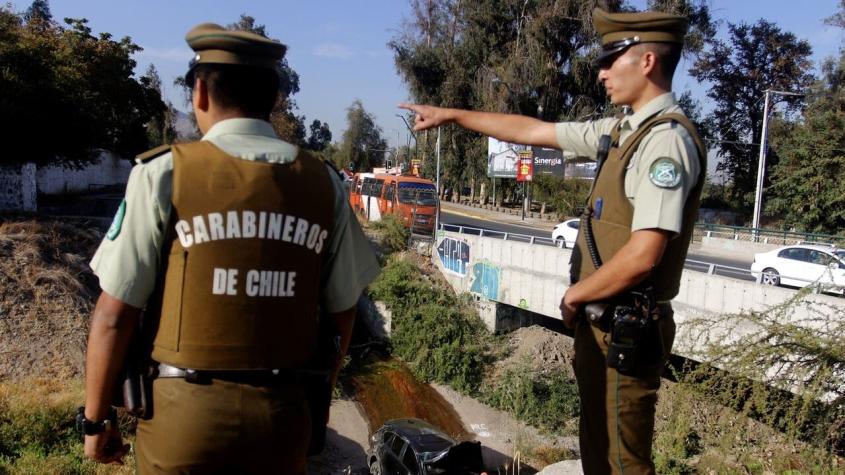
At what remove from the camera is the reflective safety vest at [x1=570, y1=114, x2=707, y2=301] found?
2145 mm

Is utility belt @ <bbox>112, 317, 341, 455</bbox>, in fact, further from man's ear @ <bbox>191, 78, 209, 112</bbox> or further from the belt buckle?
man's ear @ <bbox>191, 78, 209, 112</bbox>

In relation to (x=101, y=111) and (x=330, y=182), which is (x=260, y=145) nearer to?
(x=330, y=182)

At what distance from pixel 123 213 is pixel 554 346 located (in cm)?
1883

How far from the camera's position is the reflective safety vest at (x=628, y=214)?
7.04 ft

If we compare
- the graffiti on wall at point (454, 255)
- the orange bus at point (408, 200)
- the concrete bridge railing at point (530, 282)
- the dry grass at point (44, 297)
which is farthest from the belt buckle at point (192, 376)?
the orange bus at point (408, 200)

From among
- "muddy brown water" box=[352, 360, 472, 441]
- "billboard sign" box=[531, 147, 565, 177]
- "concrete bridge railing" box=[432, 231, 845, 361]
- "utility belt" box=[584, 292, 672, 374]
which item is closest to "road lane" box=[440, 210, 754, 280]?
"concrete bridge railing" box=[432, 231, 845, 361]

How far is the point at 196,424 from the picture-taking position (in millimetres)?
1739

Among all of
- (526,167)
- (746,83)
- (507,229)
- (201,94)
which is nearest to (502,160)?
(526,167)

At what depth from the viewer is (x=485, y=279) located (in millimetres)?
20031

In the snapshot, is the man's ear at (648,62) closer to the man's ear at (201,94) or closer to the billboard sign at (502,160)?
the man's ear at (201,94)

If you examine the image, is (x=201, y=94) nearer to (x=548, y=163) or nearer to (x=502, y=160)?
(x=502, y=160)

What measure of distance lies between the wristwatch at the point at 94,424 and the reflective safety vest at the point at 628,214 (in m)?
1.60

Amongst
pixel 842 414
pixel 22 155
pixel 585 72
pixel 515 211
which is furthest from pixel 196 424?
pixel 515 211

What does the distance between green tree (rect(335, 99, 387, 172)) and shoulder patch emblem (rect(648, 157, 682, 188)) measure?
205 feet
